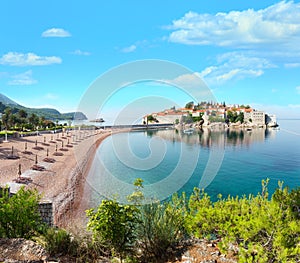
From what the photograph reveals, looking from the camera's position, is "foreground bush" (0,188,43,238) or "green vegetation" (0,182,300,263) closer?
"green vegetation" (0,182,300,263)

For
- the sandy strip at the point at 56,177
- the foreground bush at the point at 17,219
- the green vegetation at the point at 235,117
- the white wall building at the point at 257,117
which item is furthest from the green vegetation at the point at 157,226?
the white wall building at the point at 257,117

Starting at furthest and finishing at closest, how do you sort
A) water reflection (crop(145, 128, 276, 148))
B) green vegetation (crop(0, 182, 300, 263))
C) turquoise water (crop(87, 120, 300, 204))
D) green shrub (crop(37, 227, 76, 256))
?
water reflection (crop(145, 128, 276, 148)), turquoise water (crop(87, 120, 300, 204)), green shrub (crop(37, 227, 76, 256)), green vegetation (crop(0, 182, 300, 263))

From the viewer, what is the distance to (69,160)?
2444 cm

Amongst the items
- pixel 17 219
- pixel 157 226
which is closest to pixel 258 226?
pixel 157 226

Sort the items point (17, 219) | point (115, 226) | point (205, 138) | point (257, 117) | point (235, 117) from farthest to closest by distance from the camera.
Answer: point (257, 117), point (235, 117), point (205, 138), point (17, 219), point (115, 226)

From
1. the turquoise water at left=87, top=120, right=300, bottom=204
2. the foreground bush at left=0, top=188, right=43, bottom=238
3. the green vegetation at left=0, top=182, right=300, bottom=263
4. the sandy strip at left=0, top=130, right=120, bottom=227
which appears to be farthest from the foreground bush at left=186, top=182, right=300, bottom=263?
the turquoise water at left=87, top=120, right=300, bottom=204

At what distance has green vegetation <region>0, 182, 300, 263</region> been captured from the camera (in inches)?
126

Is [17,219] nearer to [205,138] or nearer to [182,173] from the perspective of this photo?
[182,173]

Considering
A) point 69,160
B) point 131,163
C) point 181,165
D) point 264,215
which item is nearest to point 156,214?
point 264,215

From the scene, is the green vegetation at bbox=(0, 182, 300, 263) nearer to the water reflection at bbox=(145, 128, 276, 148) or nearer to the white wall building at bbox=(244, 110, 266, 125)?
the water reflection at bbox=(145, 128, 276, 148)

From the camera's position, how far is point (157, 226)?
396cm

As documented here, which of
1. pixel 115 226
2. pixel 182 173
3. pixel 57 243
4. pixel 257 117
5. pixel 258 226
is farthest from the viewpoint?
pixel 257 117

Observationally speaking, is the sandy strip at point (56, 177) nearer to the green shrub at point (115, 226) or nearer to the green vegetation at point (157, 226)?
the green vegetation at point (157, 226)

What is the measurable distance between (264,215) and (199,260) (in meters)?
1.07
